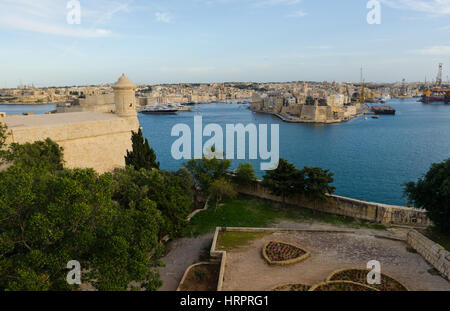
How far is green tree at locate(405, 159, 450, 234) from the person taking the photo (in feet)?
28.6

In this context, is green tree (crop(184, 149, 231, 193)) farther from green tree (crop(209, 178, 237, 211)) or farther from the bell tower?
the bell tower

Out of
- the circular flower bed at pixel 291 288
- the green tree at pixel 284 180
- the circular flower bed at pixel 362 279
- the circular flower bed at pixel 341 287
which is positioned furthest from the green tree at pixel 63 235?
the green tree at pixel 284 180

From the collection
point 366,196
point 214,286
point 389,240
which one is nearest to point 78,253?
point 214,286

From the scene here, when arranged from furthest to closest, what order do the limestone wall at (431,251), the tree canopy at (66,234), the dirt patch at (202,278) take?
the dirt patch at (202,278), the limestone wall at (431,251), the tree canopy at (66,234)

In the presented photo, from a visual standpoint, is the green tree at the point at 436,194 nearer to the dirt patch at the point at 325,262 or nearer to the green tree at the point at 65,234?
the dirt patch at the point at 325,262

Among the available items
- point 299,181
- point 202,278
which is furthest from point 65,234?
point 299,181

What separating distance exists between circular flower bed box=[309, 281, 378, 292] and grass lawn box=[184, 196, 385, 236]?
4.74m

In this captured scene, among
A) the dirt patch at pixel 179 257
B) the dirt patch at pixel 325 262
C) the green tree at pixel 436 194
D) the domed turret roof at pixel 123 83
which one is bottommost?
the dirt patch at pixel 179 257

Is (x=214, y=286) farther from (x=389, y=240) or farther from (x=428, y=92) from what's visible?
(x=428, y=92)

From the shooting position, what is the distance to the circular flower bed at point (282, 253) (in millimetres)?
8336

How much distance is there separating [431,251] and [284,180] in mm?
6470

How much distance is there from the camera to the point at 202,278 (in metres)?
8.32

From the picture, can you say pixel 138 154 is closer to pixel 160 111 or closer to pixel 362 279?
pixel 362 279

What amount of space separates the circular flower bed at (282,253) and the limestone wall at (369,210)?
4.62 metres
